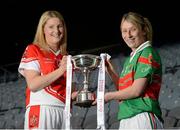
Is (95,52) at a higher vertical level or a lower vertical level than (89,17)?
lower

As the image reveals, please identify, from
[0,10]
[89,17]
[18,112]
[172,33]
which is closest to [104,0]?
[89,17]

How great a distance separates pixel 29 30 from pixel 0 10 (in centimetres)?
33

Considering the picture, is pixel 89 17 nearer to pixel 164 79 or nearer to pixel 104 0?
pixel 104 0

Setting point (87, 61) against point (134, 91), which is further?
point (87, 61)

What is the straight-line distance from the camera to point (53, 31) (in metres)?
2.18

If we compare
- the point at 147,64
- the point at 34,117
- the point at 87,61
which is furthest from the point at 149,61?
the point at 34,117

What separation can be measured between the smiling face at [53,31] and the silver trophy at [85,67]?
0.41 ft

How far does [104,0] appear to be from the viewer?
4668mm

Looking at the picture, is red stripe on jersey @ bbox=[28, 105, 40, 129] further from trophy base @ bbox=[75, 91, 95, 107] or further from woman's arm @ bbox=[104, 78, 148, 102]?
woman's arm @ bbox=[104, 78, 148, 102]

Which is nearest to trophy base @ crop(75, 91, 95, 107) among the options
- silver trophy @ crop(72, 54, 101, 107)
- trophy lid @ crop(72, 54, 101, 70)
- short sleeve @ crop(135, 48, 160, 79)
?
silver trophy @ crop(72, 54, 101, 107)

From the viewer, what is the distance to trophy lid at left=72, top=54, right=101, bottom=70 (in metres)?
2.14

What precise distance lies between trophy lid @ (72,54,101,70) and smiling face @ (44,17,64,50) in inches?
4.9

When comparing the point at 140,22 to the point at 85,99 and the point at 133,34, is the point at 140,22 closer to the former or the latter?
the point at 133,34

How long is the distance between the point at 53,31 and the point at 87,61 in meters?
0.19
